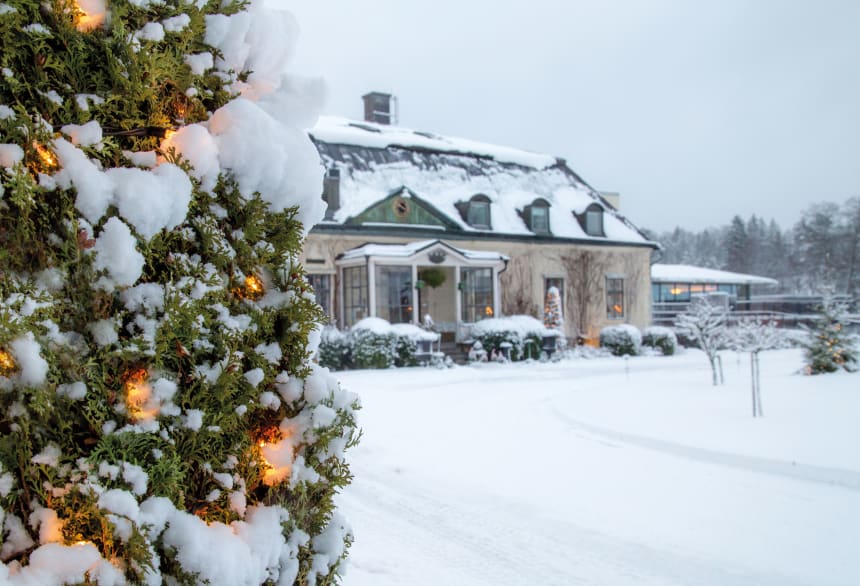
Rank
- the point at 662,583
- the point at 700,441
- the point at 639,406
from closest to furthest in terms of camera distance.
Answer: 1. the point at 662,583
2. the point at 700,441
3. the point at 639,406

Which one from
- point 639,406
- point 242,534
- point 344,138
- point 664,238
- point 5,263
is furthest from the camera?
point 664,238

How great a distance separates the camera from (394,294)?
21.4 meters

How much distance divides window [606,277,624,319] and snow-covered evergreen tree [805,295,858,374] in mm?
13061

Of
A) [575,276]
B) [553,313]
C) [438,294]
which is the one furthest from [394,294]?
[575,276]

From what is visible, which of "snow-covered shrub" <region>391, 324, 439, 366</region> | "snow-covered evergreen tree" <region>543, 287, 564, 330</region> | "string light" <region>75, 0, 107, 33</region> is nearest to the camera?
"string light" <region>75, 0, 107, 33</region>

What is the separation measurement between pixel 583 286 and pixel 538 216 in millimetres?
3431

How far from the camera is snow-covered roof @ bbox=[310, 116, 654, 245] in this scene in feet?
72.5

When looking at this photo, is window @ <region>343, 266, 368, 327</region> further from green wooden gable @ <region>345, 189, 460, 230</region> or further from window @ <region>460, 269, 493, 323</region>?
window @ <region>460, 269, 493, 323</region>

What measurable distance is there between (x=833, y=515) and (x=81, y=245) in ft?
18.4

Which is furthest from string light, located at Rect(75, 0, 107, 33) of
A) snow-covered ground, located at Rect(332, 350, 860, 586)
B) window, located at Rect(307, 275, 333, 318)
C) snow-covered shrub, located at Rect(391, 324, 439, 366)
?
window, located at Rect(307, 275, 333, 318)

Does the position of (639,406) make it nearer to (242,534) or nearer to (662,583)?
(662,583)

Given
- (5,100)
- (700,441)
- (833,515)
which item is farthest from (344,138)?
(5,100)

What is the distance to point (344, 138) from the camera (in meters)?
22.6

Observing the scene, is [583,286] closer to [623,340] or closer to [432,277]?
[623,340]
